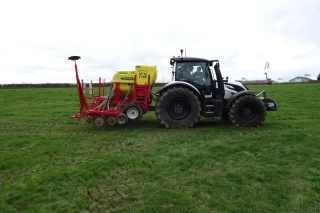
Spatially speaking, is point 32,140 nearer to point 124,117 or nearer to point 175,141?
point 124,117

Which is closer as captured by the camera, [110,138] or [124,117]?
[110,138]

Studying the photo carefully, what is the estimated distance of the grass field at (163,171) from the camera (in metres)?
4.23

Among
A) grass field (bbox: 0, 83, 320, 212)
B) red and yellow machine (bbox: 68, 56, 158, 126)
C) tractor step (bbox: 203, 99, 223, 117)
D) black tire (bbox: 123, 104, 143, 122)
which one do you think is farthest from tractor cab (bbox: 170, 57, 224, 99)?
black tire (bbox: 123, 104, 143, 122)

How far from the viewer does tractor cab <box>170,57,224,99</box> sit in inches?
375

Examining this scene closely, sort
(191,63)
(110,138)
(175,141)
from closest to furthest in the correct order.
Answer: (175,141) → (110,138) → (191,63)

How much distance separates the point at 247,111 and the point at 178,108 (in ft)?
7.22

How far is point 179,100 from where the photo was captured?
9.29 meters

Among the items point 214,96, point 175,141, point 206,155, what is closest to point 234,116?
point 214,96

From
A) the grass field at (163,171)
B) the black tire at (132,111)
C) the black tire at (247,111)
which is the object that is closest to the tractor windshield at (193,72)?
the black tire at (247,111)

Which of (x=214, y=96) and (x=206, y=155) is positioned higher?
(x=214, y=96)

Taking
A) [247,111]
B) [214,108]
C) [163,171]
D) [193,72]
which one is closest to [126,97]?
[193,72]

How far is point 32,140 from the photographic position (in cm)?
782

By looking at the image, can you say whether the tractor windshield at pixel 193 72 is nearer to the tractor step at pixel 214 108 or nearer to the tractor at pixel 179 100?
the tractor at pixel 179 100

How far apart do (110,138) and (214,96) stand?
3.71 meters
